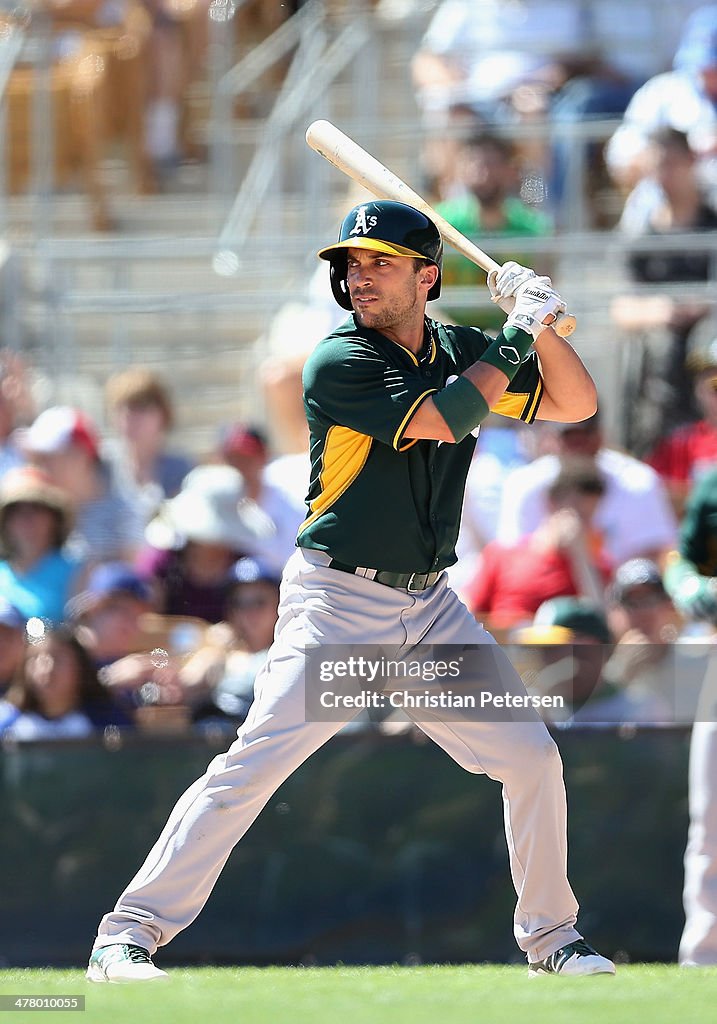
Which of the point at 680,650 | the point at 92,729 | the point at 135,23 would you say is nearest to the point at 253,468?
the point at 92,729

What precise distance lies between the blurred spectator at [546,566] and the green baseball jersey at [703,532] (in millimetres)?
1056

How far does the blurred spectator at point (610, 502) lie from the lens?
6.74 metres

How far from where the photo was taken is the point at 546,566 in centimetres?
651

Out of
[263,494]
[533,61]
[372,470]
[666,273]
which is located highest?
[533,61]

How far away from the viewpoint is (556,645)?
6.05m

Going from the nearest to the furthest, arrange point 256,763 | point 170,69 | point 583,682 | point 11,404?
point 256,763 → point 583,682 → point 11,404 → point 170,69

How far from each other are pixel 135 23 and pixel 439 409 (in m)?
6.45

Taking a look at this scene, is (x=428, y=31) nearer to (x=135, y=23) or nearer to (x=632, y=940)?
(x=135, y=23)

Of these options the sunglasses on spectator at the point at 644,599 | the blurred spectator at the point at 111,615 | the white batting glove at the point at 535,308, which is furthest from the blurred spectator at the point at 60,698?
the white batting glove at the point at 535,308

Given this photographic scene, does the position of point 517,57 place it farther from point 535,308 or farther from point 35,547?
point 535,308

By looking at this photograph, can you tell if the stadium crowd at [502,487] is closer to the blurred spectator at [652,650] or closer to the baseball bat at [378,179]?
the blurred spectator at [652,650]

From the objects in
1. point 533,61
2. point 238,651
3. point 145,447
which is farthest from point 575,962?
point 533,61

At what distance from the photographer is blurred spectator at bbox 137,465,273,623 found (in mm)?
6707

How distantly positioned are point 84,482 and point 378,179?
3.17 m
